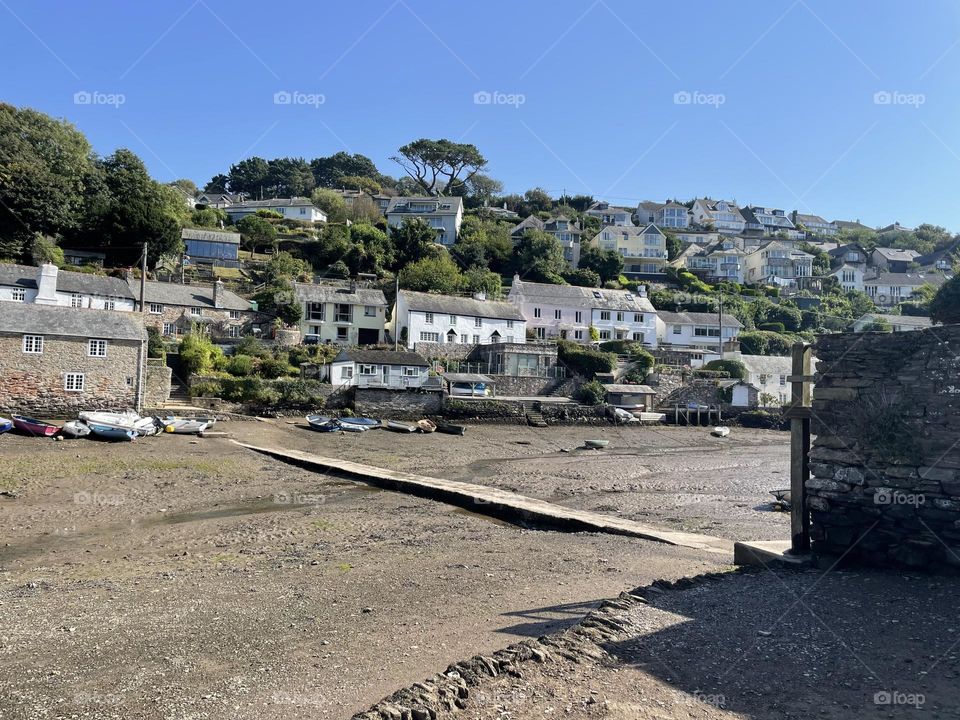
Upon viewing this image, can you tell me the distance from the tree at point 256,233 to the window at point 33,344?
43473 mm

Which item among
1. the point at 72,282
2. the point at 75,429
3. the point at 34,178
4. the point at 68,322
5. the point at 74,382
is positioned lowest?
the point at 75,429

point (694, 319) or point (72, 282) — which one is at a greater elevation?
point (694, 319)

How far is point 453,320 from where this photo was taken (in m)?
54.6

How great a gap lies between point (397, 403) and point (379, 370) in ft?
9.50

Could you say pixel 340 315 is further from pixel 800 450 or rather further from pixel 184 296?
pixel 800 450

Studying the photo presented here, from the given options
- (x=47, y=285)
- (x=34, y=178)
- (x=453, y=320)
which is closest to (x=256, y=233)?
(x=34, y=178)

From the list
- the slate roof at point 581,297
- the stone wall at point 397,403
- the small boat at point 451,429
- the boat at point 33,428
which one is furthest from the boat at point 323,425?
the slate roof at point 581,297

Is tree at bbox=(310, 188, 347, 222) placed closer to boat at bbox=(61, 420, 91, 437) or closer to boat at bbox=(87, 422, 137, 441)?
boat at bbox=(61, 420, 91, 437)

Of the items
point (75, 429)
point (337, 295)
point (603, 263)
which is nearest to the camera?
point (75, 429)

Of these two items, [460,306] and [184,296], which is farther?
[460,306]

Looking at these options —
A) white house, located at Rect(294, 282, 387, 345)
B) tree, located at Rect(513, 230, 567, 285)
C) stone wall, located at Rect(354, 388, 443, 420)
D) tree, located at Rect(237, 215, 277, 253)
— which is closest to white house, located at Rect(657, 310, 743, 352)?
tree, located at Rect(513, 230, 567, 285)

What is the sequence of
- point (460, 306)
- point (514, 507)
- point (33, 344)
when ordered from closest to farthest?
point (514, 507) < point (33, 344) < point (460, 306)

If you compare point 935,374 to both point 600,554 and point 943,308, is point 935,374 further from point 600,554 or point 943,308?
point 943,308

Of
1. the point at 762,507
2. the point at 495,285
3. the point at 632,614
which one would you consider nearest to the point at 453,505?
the point at 762,507
